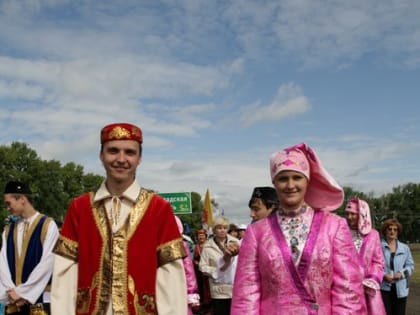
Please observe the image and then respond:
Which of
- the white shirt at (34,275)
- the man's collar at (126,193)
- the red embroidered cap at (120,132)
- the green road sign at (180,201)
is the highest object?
the green road sign at (180,201)

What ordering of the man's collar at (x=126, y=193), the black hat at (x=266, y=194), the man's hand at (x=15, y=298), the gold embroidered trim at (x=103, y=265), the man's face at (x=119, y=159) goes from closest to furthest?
1. the gold embroidered trim at (x=103, y=265)
2. the man's face at (x=119, y=159)
3. the man's collar at (x=126, y=193)
4. the man's hand at (x=15, y=298)
5. the black hat at (x=266, y=194)

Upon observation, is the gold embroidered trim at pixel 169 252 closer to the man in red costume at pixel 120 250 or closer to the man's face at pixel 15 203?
the man in red costume at pixel 120 250

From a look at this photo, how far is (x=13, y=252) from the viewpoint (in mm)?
5941

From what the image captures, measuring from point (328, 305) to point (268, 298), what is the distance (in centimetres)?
38

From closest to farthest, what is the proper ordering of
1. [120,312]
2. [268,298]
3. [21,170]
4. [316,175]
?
[120,312]
[268,298]
[316,175]
[21,170]

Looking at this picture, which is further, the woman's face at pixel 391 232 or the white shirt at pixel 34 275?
the woman's face at pixel 391 232

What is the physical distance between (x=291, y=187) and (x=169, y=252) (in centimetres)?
91

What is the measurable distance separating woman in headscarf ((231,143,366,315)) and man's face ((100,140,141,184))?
0.95m

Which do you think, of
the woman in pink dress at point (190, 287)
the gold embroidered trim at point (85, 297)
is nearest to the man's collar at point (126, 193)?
the gold embroidered trim at point (85, 297)

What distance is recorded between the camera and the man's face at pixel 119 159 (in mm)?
3596

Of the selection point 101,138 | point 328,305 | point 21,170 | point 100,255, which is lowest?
point 328,305

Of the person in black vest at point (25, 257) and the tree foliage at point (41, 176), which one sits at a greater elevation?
the tree foliage at point (41, 176)

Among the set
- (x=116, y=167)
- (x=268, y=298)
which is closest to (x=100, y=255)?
(x=116, y=167)

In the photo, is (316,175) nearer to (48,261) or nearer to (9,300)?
(48,261)
